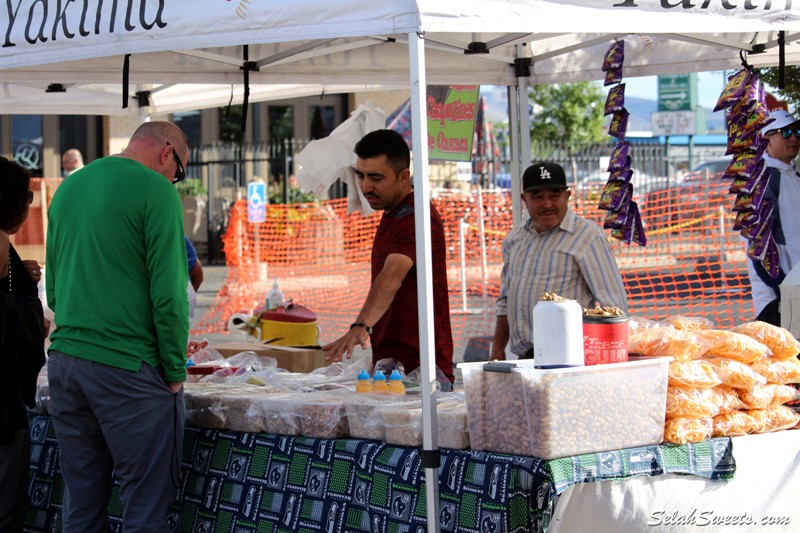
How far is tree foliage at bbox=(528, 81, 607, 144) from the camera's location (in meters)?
28.5

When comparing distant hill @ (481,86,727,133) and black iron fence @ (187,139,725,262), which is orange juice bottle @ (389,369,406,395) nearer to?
black iron fence @ (187,139,725,262)

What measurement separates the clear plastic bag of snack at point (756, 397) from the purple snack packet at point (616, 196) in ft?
6.44

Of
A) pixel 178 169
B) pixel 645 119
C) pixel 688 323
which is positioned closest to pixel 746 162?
pixel 688 323

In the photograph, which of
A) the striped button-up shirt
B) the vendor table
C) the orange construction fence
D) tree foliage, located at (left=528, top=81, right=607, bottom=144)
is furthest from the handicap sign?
tree foliage, located at (left=528, top=81, right=607, bottom=144)

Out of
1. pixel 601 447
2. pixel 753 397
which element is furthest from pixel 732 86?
pixel 601 447

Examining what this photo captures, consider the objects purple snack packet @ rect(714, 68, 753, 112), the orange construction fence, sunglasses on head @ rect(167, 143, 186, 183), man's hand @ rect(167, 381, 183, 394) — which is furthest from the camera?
the orange construction fence

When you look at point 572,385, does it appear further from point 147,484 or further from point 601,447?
point 147,484

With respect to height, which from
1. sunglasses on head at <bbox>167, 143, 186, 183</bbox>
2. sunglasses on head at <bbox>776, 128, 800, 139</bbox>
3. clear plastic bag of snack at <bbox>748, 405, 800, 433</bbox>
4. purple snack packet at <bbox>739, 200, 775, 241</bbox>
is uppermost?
sunglasses on head at <bbox>776, 128, 800, 139</bbox>

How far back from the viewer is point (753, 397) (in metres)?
3.63

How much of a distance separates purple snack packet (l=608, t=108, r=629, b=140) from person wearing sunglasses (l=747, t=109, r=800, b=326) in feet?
2.57

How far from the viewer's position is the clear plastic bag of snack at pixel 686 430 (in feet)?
11.3

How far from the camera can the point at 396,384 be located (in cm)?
408

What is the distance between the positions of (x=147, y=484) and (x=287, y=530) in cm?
54

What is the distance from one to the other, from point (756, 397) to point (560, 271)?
1.33m
